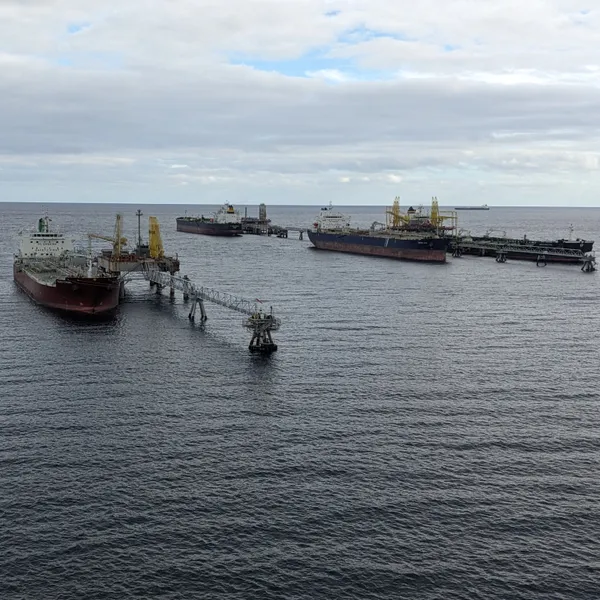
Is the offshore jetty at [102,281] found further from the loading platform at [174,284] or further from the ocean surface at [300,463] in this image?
the ocean surface at [300,463]

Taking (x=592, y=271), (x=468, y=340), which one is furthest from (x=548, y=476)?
(x=592, y=271)

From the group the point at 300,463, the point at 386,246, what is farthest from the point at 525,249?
the point at 300,463

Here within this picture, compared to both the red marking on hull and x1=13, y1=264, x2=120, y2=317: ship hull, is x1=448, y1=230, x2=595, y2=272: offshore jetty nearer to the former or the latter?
the red marking on hull

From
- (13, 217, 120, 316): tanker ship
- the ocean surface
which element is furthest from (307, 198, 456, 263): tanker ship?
the ocean surface

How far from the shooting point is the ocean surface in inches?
1192

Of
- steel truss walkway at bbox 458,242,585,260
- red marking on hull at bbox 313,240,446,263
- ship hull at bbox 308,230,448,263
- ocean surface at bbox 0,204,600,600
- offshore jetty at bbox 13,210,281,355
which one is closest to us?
ocean surface at bbox 0,204,600,600

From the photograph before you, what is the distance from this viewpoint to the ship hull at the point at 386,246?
161875 millimetres

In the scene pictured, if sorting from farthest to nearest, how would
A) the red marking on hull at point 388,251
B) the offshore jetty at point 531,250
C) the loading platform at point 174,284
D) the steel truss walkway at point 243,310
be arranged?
the red marking on hull at point 388,251, the offshore jetty at point 531,250, the loading platform at point 174,284, the steel truss walkway at point 243,310

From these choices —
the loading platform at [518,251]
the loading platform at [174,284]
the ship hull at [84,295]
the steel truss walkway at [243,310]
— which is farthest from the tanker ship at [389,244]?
the ship hull at [84,295]

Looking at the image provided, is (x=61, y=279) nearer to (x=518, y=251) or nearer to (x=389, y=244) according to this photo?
(x=389, y=244)

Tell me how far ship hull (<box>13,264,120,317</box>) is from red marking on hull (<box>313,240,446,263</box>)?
9123cm

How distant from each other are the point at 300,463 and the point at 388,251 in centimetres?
13546

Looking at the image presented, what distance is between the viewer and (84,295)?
3351 inches

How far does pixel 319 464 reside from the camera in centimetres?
4034
